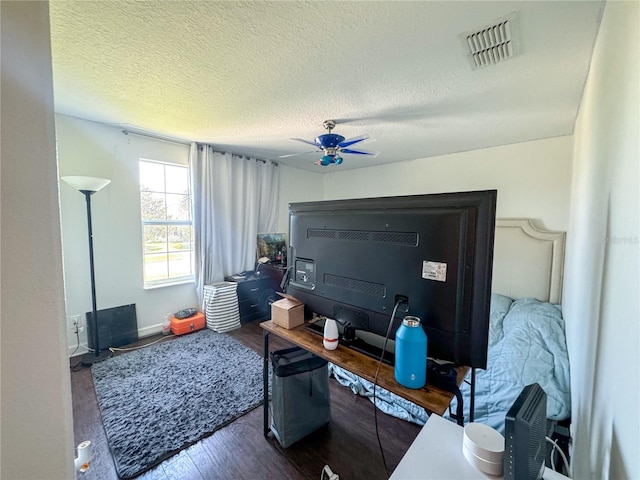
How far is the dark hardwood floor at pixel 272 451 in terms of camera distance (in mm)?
1442

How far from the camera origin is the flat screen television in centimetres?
77

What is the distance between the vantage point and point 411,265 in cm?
89

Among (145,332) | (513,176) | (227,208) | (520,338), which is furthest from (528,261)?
(145,332)

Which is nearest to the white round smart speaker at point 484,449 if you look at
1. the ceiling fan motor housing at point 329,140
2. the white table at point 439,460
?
the white table at point 439,460

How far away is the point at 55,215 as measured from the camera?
0.56 meters

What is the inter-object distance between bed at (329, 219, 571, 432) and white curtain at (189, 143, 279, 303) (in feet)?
7.11

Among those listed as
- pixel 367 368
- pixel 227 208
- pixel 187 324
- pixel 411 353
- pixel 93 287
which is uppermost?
A: pixel 227 208

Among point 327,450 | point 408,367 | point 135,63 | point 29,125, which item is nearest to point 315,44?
point 135,63

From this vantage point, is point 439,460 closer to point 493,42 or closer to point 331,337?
point 331,337

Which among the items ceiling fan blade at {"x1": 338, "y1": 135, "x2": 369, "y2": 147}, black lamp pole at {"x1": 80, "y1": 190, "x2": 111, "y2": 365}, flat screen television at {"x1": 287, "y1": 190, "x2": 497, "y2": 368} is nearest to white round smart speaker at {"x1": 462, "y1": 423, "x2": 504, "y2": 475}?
flat screen television at {"x1": 287, "y1": 190, "x2": 497, "y2": 368}

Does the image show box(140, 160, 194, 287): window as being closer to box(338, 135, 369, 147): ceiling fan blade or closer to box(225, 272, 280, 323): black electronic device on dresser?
box(225, 272, 280, 323): black electronic device on dresser

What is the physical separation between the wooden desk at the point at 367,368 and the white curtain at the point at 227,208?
2.44 meters

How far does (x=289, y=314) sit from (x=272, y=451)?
94cm

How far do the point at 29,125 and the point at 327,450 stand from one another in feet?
6.40
